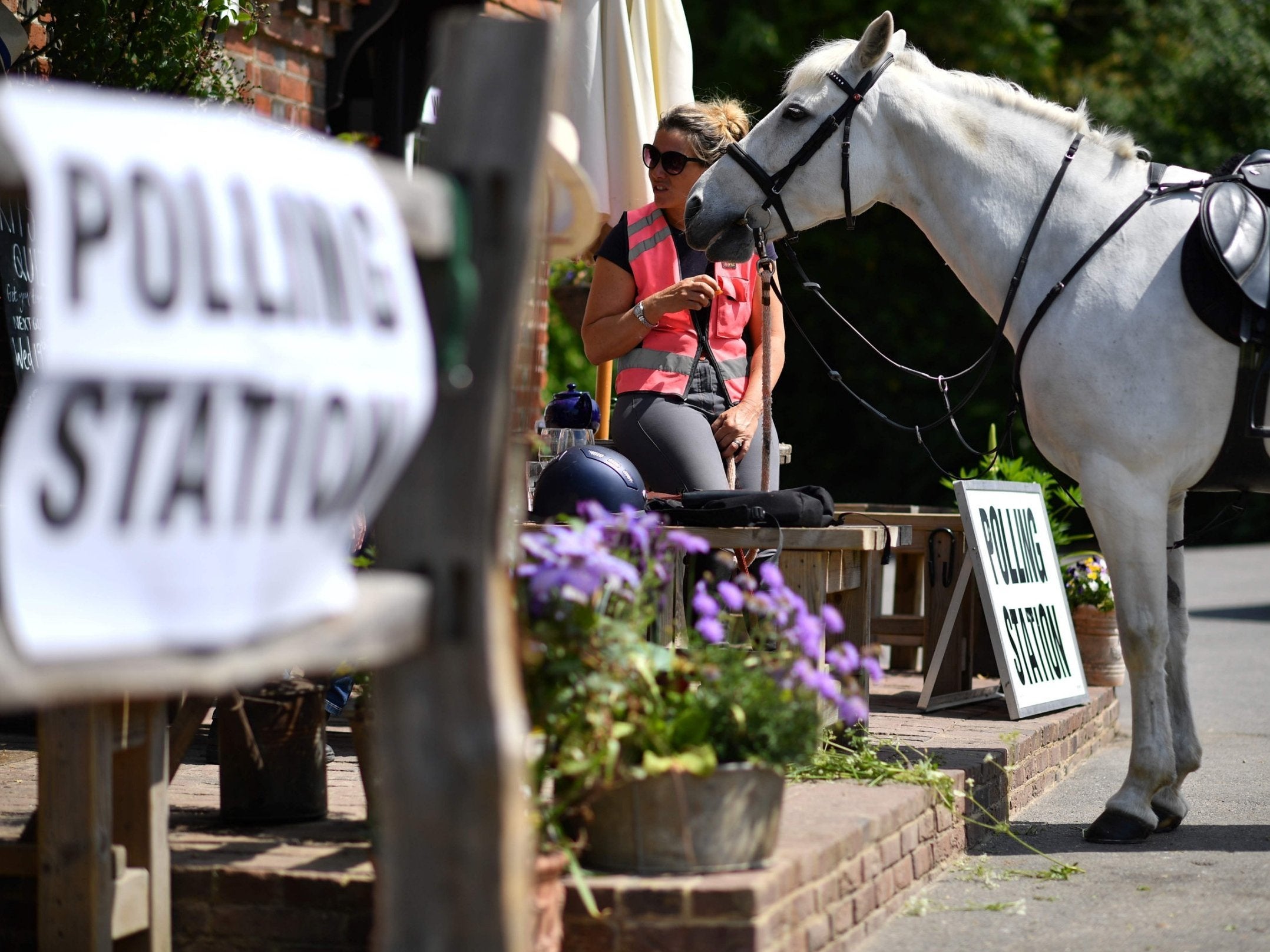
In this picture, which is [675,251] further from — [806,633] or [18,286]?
[806,633]

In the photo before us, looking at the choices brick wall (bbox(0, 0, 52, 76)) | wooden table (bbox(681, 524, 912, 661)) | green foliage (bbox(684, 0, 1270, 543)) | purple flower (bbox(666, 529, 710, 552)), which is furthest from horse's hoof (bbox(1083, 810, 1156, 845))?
green foliage (bbox(684, 0, 1270, 543))

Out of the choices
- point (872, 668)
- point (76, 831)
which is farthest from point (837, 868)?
point (76, 831)

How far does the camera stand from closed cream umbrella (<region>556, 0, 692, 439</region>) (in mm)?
5859

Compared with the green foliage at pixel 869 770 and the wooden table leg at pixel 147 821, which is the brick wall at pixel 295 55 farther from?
the wooden table leg at pixel 147 821

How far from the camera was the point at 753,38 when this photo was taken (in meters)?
18.0

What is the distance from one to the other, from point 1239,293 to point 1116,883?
Answer: 1622 mm

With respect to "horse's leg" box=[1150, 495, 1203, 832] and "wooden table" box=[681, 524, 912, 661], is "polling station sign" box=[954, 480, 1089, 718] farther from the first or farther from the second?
"wooden table" box=[681, 524, 912, 661]

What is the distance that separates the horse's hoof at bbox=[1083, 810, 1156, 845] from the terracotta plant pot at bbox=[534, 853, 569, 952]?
226 cm

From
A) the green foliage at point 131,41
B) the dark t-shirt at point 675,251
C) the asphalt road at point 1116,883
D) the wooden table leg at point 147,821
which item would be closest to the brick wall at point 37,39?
the green foliage at point 131,41

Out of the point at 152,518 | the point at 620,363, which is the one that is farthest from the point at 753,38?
the point at 152,518

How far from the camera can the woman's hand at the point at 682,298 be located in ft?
15.8

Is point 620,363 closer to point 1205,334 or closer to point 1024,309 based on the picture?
point 1024,309

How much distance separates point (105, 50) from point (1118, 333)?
3.10 metres

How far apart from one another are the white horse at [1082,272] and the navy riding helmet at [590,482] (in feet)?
2.61
